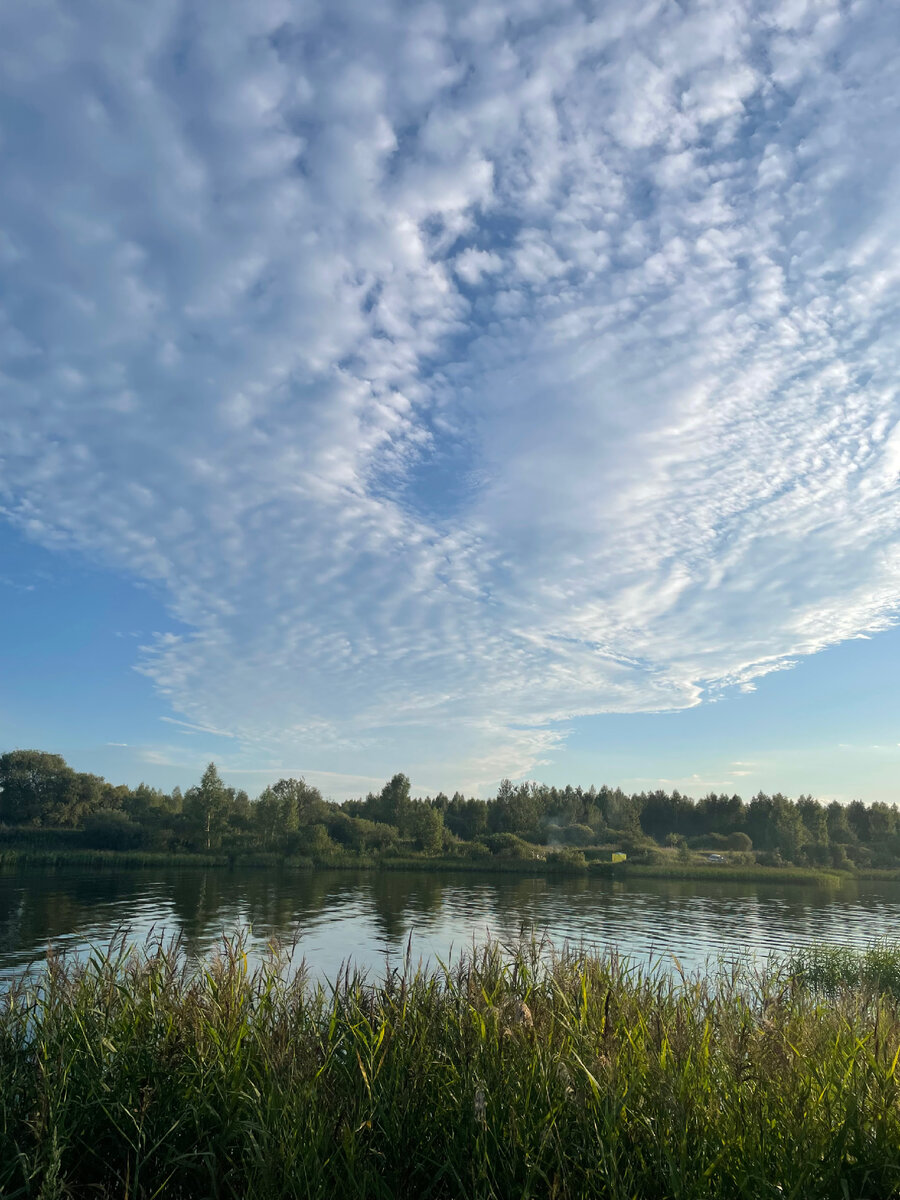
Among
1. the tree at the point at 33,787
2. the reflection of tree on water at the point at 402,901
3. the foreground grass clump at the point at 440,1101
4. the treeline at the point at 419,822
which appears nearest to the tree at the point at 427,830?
the treeline at the point at 419,822

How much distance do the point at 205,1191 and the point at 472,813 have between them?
459 feet

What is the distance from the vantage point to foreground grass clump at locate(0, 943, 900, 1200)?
5270 millimetres

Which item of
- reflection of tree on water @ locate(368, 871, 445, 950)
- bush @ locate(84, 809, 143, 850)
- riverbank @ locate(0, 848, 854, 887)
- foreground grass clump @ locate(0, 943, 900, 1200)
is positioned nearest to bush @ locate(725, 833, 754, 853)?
riverbank @ locate(0, 848, 854, 887)

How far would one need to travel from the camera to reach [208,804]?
98875 mm

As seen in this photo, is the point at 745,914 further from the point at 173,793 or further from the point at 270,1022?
the point at 173,793

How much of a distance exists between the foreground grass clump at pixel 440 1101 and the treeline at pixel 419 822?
90.9m

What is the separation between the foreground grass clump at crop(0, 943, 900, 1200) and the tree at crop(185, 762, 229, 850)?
9666cm

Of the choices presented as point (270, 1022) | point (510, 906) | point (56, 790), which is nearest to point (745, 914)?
point (510, 906)

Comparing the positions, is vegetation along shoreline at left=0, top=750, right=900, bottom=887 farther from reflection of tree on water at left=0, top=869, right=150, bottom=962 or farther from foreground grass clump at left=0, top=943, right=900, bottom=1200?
foreground grass clump at left=0, top=943, right=900, bottom=1200

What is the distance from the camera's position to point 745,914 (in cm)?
5747

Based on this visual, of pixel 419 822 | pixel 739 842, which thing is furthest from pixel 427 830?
pixel 739 842

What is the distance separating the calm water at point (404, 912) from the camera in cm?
3591

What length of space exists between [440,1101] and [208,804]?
10020 centimetres

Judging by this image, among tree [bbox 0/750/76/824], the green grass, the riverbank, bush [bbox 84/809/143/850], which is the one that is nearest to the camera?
the riverbank
